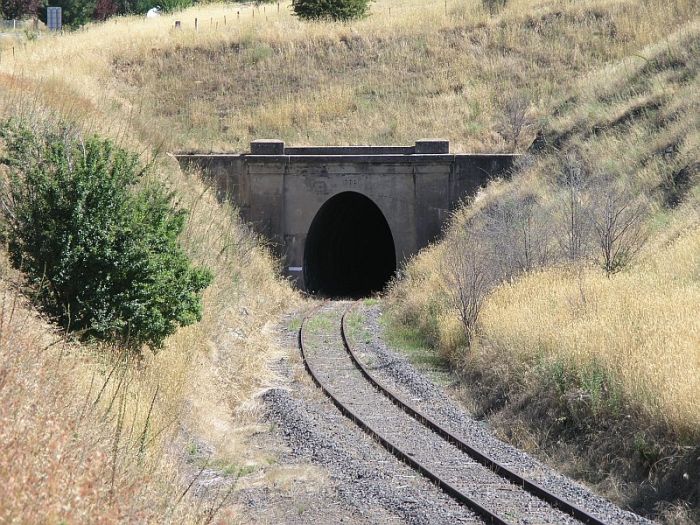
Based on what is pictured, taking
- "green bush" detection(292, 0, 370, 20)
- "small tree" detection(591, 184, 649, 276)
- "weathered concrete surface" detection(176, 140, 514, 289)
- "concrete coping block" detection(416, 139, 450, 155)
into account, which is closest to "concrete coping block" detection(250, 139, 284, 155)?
"weathered concrete surface" detection(176, 140, 514, 289)

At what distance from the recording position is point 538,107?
32.2m

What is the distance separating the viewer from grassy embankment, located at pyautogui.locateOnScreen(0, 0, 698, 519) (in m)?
15.5

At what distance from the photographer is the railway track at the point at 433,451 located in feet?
29.9

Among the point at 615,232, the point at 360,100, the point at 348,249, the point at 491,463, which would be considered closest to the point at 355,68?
the point at 360,100

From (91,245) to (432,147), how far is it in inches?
675

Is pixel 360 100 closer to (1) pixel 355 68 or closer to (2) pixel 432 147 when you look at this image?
(1) pixel 355 68

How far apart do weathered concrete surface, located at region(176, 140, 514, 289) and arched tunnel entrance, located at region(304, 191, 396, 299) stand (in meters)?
0.84

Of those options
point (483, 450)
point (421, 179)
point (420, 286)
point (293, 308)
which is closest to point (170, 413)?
point (483, 450)

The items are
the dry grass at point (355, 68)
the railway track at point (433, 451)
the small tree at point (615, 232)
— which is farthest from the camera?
the dry grass at point (355, 68)

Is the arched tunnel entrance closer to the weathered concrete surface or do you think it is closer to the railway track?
the weathered concrete surface

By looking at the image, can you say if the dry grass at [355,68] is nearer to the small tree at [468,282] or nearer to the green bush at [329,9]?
the green bush at [329,9]

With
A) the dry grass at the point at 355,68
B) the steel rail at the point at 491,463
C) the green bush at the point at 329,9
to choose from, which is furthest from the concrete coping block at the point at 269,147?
the green bush at the point at 329,9

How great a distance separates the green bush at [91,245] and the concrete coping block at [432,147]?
15933mm

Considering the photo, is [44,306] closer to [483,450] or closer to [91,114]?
[483,450]
